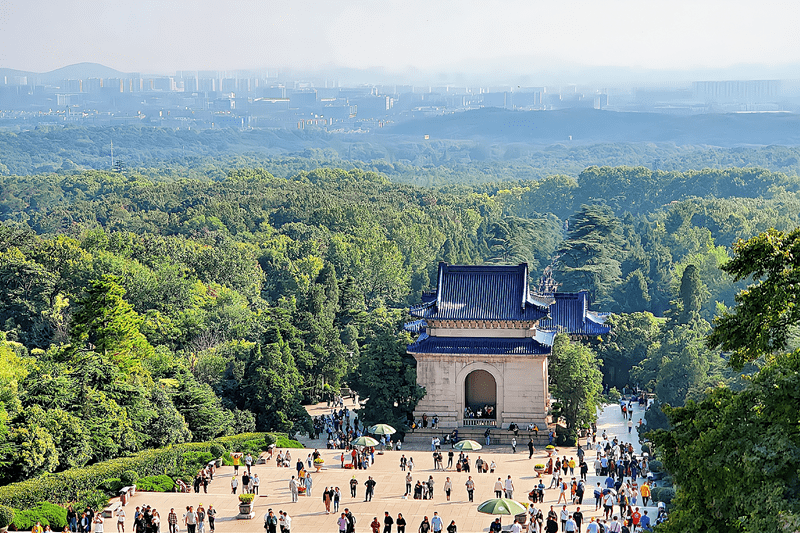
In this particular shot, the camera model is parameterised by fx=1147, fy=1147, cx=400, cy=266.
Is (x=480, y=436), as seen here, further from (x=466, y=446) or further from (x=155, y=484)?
(x=155, y=484)

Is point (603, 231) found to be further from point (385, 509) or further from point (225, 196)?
point (385, 509)

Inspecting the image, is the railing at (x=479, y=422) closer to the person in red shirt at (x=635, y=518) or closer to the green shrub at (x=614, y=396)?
the green shrub at (x=614, y=396)

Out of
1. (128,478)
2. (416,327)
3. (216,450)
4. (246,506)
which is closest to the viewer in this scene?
(246,506)

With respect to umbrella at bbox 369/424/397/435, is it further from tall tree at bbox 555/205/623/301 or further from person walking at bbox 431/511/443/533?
tall tree at bbox 555/205/623/301

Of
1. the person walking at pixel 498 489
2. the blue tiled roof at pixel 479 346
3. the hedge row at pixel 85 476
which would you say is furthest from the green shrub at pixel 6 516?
the blue tiled roof at pixel 479 346

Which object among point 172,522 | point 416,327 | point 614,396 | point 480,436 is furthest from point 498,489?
point 614,396

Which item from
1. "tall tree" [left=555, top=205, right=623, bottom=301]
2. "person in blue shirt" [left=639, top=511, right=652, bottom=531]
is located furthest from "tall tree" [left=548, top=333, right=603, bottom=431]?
"tall tree" [left=555, top=205, right=623, bottom=301]
